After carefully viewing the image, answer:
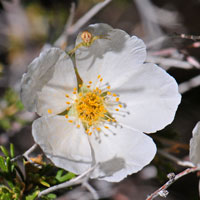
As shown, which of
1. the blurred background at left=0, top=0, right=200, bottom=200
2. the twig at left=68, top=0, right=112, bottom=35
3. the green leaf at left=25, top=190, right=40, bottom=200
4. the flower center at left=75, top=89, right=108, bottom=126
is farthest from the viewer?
the blurred background at left=0, top=0, right=200, bottom=200

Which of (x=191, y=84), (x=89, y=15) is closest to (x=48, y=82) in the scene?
(x=89, y=15)

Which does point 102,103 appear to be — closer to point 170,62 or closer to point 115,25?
point 170,62

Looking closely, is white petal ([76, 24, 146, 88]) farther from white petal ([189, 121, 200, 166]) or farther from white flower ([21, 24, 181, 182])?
white petal ([189, 121, 200, 166])

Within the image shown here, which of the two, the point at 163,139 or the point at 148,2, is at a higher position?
the point at 148,2

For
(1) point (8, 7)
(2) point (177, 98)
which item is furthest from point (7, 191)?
(1) point (8, 7)

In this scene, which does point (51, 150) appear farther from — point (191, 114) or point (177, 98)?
point (191, 114)

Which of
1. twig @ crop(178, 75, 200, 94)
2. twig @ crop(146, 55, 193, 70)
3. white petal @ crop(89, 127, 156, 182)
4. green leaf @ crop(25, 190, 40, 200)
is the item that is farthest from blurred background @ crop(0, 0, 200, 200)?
green leaf @ crop(25, 190, 40, 200)
